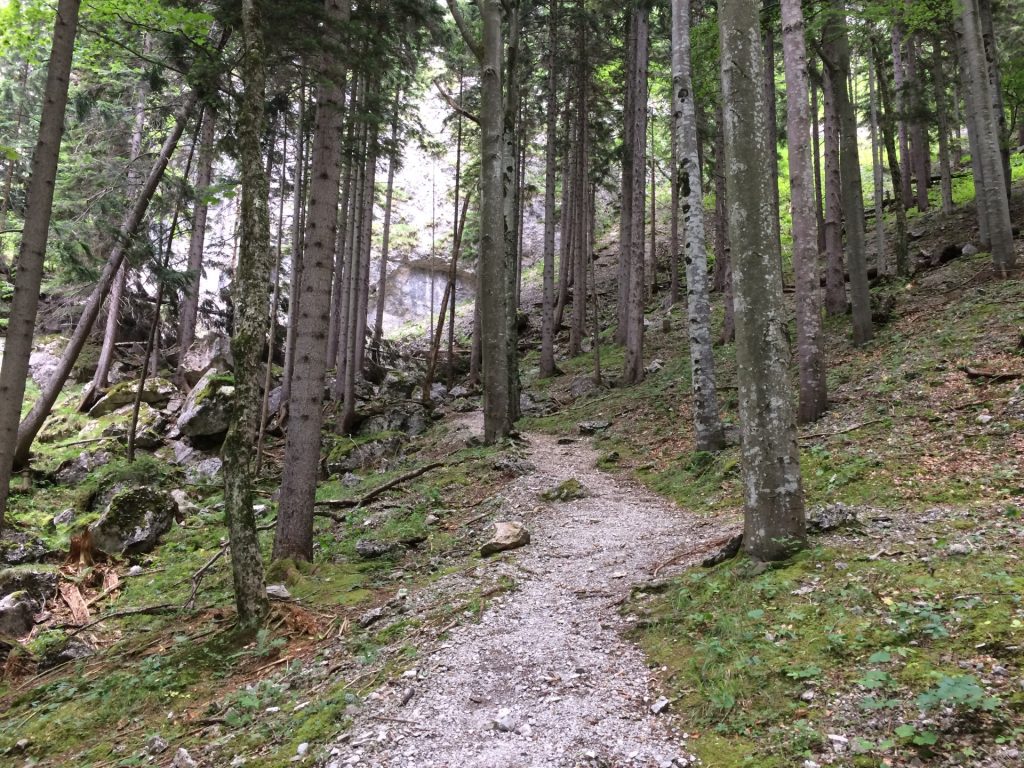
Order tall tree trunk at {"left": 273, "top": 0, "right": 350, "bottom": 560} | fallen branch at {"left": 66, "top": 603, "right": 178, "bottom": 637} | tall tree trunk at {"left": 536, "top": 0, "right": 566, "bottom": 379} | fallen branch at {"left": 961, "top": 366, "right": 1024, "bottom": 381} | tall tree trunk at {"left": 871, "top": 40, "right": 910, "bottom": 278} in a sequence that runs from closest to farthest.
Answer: fallen branch at {"left": 66, "top": 603, "right": 178, "bottom": 637}
tall tree trunk at {"left": 273, "top": 0, "right": 350, "bottom": 560}
fallen branch at {"left": 961, "top": 366, "right": 1024, "bottom": 381}
tall tree trunk at {"left": 871, "top": 40, "right": 910, "bottom": 278}
tall tree trunk at {"left": 536, "top": 0, "right": 566, "bottom": 379}

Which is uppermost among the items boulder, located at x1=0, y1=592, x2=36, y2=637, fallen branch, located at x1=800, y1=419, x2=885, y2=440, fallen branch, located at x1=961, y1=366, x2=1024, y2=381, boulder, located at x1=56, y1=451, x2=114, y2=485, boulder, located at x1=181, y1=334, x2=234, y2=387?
boulder, located at x1=181, y1=334, x2=234, y2=387

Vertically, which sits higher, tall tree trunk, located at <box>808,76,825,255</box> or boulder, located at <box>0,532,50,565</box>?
tall tree trunk, located at <box>808,76,825,255</box>

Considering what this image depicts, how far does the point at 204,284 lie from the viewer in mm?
29312

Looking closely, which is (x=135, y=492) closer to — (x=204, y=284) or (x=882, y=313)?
(x=882, y=313)

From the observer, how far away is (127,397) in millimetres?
18234

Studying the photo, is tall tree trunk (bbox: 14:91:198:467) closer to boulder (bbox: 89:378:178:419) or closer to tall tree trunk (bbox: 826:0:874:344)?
boulder (bbox: 89:378:178:419)

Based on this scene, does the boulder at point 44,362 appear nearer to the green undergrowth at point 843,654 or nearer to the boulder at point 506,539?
the boulder at point 506,539

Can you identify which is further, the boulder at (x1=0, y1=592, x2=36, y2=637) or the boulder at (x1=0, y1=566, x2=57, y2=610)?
the boulder at (x1=0, y1=566, x2=57, y2=610)

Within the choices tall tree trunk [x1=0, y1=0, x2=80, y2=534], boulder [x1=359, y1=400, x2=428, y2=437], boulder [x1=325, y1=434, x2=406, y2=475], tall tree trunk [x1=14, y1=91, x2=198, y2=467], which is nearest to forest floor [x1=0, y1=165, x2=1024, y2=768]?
tall tree trunk [x1=0, y1=0, x2=80, y2=534]

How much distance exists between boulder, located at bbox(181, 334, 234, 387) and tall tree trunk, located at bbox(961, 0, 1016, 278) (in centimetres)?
2130

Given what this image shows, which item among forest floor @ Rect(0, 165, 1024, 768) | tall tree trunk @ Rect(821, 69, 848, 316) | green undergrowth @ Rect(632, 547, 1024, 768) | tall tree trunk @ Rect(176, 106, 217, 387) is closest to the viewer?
green undergrowth @ Rect(632, 547, 1024, 768)

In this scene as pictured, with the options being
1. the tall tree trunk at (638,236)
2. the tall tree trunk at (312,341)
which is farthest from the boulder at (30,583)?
the tall tree trunk at (638,236)

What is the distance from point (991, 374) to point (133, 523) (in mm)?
13390

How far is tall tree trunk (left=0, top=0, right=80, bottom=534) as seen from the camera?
5762mm
